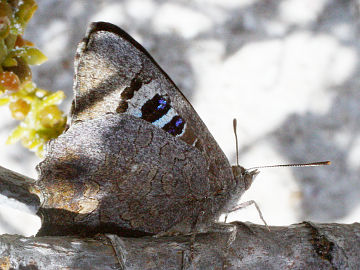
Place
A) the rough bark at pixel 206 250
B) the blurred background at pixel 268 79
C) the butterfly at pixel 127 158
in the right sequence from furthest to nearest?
the blurred background at pixel 268 79 → the butterfly at pixel 127 158 → the rough bark at pixel 206 250

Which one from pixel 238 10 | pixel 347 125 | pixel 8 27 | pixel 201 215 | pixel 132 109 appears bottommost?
pixel 201 215

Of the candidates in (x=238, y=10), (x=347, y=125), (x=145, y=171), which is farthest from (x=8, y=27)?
(x=347, y=125)

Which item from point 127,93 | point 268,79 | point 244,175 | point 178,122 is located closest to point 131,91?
point 127,93

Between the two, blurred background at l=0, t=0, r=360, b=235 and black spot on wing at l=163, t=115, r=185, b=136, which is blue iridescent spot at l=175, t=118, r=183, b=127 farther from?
blurred background at l=0, t=0, r=360, b=235

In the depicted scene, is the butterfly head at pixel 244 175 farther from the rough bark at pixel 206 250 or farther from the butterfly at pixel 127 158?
the rough bark at pixel 206 250

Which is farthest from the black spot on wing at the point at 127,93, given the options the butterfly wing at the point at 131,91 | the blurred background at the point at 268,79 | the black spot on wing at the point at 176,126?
the blurred background at the point at 268,79

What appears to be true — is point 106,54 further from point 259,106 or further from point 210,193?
point 259,106

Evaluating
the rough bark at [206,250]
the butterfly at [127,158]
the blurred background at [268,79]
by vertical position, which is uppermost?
the blurred background at [268,79]

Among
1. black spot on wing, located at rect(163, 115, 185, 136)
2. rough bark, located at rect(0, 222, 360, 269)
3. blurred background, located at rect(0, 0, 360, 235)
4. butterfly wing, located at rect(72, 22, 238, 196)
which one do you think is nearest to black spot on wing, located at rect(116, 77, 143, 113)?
butterfly wing, located at rect(72, 22, 238, 196)
